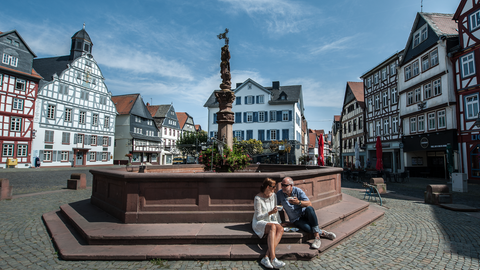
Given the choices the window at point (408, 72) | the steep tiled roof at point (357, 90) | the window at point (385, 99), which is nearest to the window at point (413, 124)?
the window at point (408, 72)

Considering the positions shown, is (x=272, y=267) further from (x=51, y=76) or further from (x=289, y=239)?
(x=51, y=76)

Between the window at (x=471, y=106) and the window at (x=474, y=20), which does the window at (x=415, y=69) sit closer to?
the window at (x=474, y=20)

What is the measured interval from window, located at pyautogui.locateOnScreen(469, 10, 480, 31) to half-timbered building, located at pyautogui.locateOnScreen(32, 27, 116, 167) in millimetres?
42085

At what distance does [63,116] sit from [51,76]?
5.20 metres

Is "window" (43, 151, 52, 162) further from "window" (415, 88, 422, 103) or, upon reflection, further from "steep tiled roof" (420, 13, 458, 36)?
"steep tiled roof" (420, 13, 458, 36)

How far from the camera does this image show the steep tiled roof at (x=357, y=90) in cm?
3957

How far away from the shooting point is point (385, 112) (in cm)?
3072

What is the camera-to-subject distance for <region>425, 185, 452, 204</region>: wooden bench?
977 centimetres

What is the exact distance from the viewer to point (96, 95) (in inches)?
1563

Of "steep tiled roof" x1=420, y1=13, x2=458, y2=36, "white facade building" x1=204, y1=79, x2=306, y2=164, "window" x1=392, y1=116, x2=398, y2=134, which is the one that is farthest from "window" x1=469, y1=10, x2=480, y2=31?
"white facade building" x1=204, y1=79, x2=306, y2=164

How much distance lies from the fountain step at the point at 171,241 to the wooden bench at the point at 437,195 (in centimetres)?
609

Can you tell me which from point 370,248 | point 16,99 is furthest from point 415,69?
point 16,99

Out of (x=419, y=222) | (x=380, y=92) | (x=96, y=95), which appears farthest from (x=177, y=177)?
(x=96, y=95)

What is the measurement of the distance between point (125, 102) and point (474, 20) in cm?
4819
